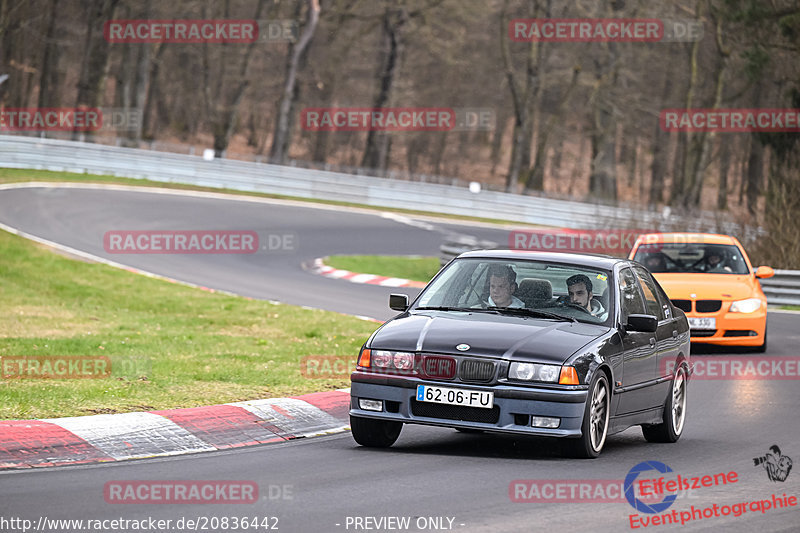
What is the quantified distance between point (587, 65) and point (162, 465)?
2462 inches

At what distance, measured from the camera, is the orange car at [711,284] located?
55.0 feet

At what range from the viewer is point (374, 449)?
352 inches

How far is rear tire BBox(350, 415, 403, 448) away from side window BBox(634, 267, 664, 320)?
245 cm

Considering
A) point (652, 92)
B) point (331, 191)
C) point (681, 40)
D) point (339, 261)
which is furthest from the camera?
point (652, 92)

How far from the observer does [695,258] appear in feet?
58.5

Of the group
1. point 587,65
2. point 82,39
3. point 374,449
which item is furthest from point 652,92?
point 374,449

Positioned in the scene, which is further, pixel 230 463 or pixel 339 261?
pixel 339 261

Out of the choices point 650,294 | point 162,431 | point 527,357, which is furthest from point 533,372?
point 162,431

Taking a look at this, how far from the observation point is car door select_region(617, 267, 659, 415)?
925cm

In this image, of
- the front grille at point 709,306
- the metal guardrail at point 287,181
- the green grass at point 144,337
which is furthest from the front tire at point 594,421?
the metal guardrail at point 287,181

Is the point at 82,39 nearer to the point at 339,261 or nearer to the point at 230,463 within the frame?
the point at 339,261

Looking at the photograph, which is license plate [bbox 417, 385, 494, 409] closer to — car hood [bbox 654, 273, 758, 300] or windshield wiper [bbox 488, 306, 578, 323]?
windshield wiper [bbox 488, 306, 578, 323]

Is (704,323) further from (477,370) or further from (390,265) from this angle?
(390,265)

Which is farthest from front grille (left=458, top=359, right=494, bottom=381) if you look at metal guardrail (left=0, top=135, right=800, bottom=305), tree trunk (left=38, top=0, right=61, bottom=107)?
tree trunk (left=38, top=0, right=61, bottom=107)
